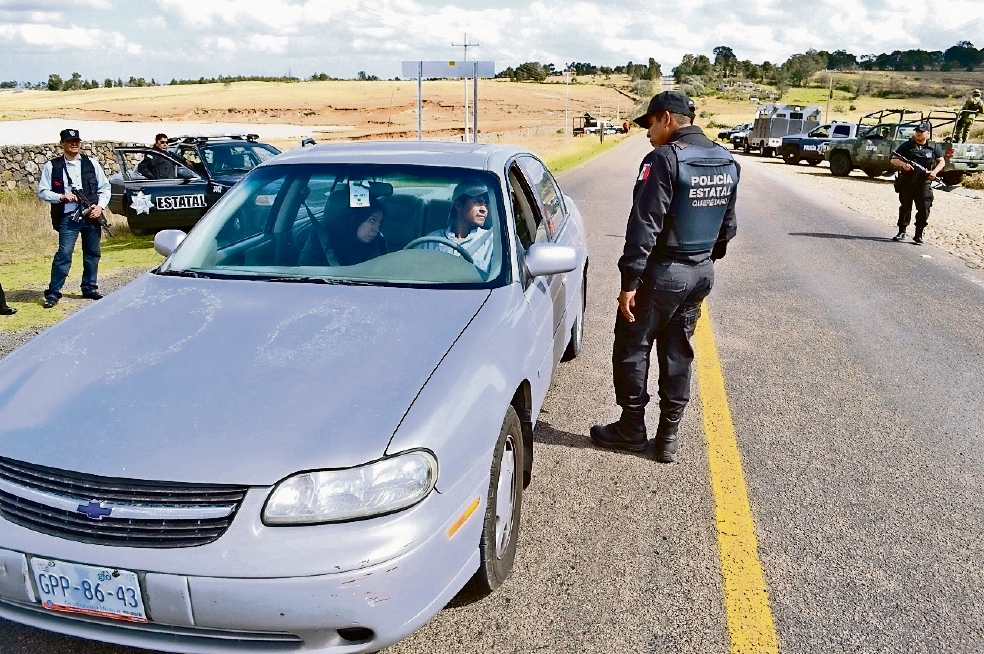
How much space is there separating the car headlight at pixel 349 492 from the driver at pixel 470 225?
4.63 feet

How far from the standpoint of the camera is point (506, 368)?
290 centimetres

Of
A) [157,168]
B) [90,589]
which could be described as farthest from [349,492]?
[157,168]

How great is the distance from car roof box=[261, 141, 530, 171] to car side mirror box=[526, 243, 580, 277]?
0.59 metres

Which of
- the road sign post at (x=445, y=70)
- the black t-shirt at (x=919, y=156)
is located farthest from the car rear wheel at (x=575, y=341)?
the road sign post at (x=445, y=70)

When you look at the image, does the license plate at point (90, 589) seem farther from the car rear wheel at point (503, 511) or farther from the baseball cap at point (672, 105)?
the baseball cap at point (672, 105)

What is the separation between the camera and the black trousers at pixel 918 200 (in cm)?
1200

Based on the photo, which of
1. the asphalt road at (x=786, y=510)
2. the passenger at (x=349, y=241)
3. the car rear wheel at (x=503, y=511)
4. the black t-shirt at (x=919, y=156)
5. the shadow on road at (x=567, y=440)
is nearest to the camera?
the car rear wheel at (x=503, y=511)

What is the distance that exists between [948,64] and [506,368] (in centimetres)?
21360

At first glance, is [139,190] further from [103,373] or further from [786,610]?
[786,610]

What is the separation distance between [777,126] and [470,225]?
41.9 meters

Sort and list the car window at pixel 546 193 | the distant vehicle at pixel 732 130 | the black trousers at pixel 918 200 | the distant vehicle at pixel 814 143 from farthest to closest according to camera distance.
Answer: the distant vehicle at pixel 732 130, the distant vehicle at pixel 814 143, the black trousers at pixel 918 200, the car window at pixel 546 193

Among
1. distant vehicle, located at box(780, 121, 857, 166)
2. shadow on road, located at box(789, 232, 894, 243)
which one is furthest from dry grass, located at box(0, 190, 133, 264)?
distant vehicle, located at box(780, 121, 857, 166)

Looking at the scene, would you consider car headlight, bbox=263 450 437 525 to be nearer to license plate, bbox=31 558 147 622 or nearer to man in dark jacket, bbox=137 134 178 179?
license plate, bbox=31 558 147 622

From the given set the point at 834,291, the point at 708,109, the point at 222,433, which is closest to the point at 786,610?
the point at 222,433
